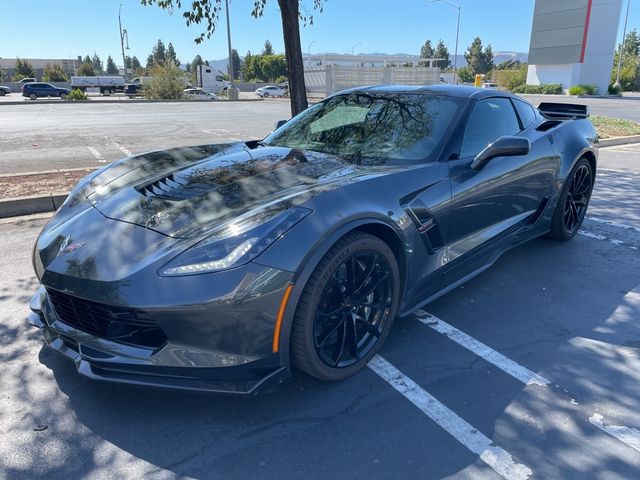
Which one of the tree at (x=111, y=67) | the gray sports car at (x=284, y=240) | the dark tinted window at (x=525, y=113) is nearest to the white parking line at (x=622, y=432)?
the gray sports car at (x=284, y=240)

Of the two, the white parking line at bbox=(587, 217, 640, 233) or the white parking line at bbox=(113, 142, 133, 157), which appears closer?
the white parking line at bbox=(587, 217, 640, 233)

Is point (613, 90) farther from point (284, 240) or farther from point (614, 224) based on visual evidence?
point (284, 240)

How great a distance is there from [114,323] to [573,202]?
14.2ft

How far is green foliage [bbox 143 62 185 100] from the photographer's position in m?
39.4

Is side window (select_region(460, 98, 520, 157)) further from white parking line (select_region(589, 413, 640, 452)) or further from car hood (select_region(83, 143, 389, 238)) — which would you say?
white parking line (select_region(589, 413, 640, 452))

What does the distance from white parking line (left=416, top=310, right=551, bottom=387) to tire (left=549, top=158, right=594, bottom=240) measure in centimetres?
204

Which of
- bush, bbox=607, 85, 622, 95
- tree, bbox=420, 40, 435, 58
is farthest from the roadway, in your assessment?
tree, bbox=420, 40, 435, 58

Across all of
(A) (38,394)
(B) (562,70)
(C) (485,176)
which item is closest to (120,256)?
(A) (38,394)

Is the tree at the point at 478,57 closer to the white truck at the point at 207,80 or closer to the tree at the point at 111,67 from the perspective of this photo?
the white truck at the point at 207,80

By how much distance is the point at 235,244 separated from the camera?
7.20ft

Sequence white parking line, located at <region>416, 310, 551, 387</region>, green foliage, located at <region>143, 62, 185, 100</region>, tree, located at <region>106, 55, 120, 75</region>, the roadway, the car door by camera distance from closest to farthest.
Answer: white parking line, located at <region>416, 310, 551, 387</region>, the car door, the roadway, green foliage, located at <region>143, 62, 185, 100</region>, tree, located at <region>106, 55, 120, 75</region>

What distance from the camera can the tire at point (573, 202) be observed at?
4.60 m

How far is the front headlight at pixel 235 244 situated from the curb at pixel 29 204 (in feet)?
14.7

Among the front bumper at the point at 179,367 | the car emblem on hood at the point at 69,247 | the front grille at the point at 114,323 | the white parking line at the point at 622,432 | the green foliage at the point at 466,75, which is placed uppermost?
the green foliage at the point at 466,75
